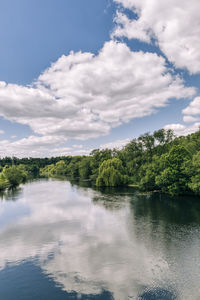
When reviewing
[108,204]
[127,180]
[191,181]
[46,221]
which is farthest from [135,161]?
[46,221]

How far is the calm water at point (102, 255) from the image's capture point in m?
13.7

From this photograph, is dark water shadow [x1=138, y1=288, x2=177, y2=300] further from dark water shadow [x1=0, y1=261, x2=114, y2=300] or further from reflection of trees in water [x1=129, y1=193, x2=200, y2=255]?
reflection of trees in water [x1=129, y1=193, x2=200, y2=255]

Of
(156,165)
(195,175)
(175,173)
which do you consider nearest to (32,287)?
(195,175)

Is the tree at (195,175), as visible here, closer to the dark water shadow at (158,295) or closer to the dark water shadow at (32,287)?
the dark water shadow at (158,295)

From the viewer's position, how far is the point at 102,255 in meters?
18.6

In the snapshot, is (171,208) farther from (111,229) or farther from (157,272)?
(157,272)

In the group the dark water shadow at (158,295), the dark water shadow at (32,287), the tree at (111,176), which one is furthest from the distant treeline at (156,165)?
the dark water shadow at (32,287)

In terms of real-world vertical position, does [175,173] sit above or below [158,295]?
above

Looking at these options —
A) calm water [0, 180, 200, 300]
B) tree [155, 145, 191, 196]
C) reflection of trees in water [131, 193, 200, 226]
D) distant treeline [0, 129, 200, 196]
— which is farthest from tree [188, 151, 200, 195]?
calm water [0, 180, 200, 300]

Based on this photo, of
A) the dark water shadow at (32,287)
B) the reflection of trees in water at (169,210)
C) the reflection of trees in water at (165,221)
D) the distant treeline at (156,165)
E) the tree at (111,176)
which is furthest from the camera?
the tree at (111,176)

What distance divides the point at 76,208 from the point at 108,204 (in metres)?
6.27

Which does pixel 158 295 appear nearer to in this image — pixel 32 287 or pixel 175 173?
pixel 32 287

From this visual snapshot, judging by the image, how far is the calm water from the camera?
13.7 metres

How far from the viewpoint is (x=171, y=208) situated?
114 feet
